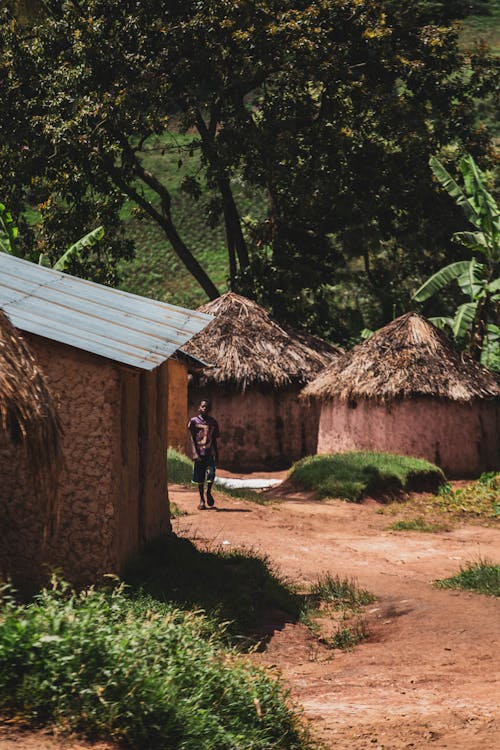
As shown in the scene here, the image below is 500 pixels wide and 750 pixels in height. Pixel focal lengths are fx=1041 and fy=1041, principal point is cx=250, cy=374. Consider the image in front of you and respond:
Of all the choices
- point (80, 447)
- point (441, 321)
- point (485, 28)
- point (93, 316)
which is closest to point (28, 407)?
point (80, 447)

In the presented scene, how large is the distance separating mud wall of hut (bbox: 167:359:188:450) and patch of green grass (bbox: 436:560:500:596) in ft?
39.4

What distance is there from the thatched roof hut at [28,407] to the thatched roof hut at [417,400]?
13.5m

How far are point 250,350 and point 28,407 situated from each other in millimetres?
16551

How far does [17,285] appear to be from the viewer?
9.38 metres

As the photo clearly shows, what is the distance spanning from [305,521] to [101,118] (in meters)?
11.4

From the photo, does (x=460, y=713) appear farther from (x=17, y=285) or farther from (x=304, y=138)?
(x=304, y=138)

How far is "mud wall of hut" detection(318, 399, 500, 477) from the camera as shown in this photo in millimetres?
20156

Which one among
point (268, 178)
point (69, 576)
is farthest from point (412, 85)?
point (69, 576)

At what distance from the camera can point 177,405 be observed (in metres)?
22.4

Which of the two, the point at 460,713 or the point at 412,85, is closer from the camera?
the point at 460,713

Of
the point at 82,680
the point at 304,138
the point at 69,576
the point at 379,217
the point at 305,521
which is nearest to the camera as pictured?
the point at 82,680

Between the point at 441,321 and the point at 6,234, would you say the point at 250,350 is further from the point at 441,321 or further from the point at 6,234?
the point at 6,234

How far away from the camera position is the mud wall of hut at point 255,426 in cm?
2289

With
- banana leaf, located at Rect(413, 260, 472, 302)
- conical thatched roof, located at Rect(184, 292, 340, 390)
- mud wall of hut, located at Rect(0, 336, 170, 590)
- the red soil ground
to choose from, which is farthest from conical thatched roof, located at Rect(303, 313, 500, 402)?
mud wall of hut, located at Rect(0, 336, 170, 590)
